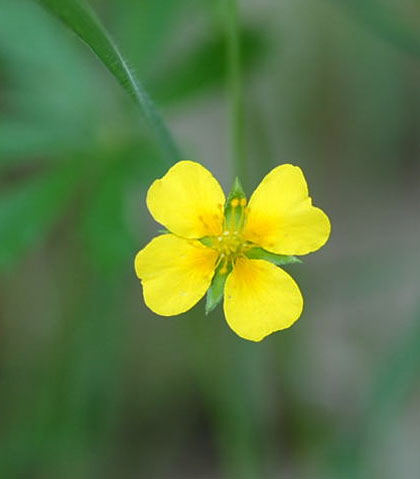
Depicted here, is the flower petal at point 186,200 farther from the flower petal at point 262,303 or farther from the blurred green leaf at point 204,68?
the blurred green leaf at point 204,68

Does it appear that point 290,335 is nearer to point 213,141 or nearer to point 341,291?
point 341,291

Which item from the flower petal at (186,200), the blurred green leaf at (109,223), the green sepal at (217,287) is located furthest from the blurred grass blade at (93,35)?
the blurred green leaf at (109,223)

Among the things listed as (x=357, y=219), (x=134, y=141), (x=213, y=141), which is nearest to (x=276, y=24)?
(x=213, y=141)

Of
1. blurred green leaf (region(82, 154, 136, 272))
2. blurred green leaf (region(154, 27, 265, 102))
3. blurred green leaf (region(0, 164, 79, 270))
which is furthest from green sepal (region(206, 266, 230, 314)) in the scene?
blurred green leaf (region(154, 27, 265, 102))

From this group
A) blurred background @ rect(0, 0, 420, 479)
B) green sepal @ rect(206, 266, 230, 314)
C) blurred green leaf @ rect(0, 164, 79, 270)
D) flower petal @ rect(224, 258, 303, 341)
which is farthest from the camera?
blurred background @ rect(0, 0, 420, 479)

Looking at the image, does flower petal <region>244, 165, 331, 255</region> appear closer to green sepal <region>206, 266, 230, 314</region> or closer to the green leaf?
the green leaf

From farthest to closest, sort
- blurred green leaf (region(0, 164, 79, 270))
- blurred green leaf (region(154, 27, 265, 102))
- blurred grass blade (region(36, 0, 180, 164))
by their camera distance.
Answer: blurred green leaf (region(154, 27, 265, 102)) < blurred green leaf (region(0, 164, 79, 270)) < blurred grass blade (region(36, 0, 180, 164))
